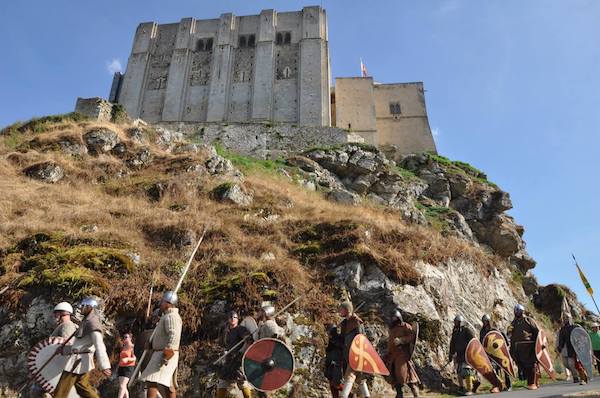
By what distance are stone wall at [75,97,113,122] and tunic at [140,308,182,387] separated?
79.7 ft

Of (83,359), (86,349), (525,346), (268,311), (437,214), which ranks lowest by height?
(83,359)

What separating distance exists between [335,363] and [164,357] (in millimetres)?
3066

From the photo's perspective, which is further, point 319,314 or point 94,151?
point 94,151

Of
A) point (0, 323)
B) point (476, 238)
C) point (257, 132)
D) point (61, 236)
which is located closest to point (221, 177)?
point (61, 236)

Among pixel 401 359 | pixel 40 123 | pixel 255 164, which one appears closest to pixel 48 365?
pixel 401 359

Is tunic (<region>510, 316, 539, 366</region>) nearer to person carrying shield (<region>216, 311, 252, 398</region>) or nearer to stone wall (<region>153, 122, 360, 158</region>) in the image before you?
person carrying shield (<region>216, 311, 252, 398</region>)

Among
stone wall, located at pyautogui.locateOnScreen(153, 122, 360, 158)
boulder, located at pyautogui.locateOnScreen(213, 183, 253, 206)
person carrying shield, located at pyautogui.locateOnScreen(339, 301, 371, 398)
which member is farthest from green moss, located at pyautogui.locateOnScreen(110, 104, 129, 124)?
person carrying shield, located at pyautogui.locateOnScreen(339, 301, 371, 398)

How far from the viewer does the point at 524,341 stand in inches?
369

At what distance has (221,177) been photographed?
20.0 m

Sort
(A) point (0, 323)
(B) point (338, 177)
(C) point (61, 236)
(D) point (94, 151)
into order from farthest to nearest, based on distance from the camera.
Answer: (B) point (338, 177) < (D) point (94, 151) < (C) point (61, 236) < (A) point (0, 323)

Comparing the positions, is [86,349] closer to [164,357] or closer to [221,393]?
[164,357]

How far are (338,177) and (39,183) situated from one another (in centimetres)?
1722

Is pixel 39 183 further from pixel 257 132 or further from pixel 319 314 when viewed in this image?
pixel 257 132

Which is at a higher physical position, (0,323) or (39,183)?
(39,183)
